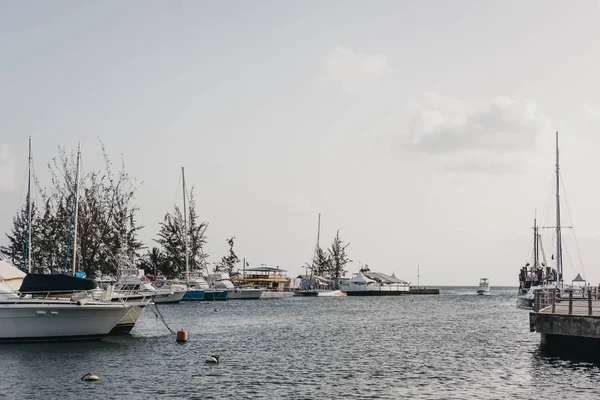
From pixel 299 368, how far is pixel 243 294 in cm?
10440

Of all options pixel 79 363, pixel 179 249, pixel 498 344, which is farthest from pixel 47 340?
pixel 179 249

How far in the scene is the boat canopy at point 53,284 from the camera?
47969 mm

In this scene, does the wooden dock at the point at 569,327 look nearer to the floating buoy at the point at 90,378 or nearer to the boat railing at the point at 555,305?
the boat railing at the point at 555,305

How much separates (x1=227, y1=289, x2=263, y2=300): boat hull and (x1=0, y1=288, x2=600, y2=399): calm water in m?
79.5

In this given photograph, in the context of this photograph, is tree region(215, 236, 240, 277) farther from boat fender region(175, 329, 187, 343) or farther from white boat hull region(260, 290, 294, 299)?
boat fender region(175, 329, 187, 343)

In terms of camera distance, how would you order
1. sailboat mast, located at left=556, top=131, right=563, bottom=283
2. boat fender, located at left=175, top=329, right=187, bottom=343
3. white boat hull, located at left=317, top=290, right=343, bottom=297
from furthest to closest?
white boat hull, located at left=317, top=290, right=343, bottom=297 < sailboat mast, located at left=556, top=131, right=563, bottom=283 < boat fender, located at left=175, top=329, right=187, bottom=343

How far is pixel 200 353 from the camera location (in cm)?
4681

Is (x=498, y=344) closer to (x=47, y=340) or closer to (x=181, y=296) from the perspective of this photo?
(x=47, y=340)

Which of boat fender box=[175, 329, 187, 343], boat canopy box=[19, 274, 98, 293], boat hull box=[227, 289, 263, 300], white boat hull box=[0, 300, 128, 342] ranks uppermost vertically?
boat canopy box=[19, 274, 98, 293]

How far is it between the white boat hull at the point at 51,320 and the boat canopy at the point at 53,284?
4.56ft

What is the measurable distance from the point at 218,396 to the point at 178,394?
1.80m

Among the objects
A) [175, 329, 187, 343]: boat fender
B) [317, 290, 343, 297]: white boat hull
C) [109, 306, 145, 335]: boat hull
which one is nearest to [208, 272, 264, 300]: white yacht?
[317, 290, 343, 297]: white boat hull

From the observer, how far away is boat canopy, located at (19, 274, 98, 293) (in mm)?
47969

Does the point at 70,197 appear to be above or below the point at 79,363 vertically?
above
